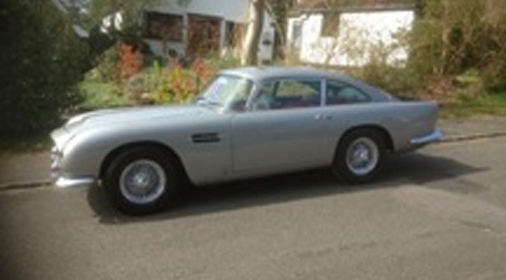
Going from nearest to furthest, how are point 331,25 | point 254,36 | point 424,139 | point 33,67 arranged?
point 424,139, point 33,67, point 254,36, point 331,25

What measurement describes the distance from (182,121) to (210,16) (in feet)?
91.2

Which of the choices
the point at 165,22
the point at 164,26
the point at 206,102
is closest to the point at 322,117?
the point at 206,102

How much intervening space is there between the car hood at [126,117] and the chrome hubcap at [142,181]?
43 cm

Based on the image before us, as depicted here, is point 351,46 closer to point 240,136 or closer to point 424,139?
point 424,139

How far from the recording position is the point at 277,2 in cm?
3192

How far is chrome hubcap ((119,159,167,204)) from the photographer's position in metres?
6.34

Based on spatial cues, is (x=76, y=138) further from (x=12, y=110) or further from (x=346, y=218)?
(x=12, y=110)

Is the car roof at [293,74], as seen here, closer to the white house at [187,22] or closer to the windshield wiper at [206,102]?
the windshield wiper at [206,102]

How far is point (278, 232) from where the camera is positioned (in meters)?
5.81

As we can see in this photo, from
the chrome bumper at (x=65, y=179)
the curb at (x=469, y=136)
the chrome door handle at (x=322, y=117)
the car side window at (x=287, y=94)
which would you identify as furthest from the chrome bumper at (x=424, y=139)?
the chrome bumper at (x=65, y=179)

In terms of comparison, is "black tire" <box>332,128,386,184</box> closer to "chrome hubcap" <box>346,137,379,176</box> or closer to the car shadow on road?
"chrome hubcap" <box>346,137,379,176</box>

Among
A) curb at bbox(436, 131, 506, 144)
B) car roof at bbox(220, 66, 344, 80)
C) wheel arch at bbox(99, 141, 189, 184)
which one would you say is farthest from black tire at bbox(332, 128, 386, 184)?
curb at bbox(436, 131, 506, 144)

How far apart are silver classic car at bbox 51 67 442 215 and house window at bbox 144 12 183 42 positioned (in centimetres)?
2567

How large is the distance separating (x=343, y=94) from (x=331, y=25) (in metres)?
8.43
